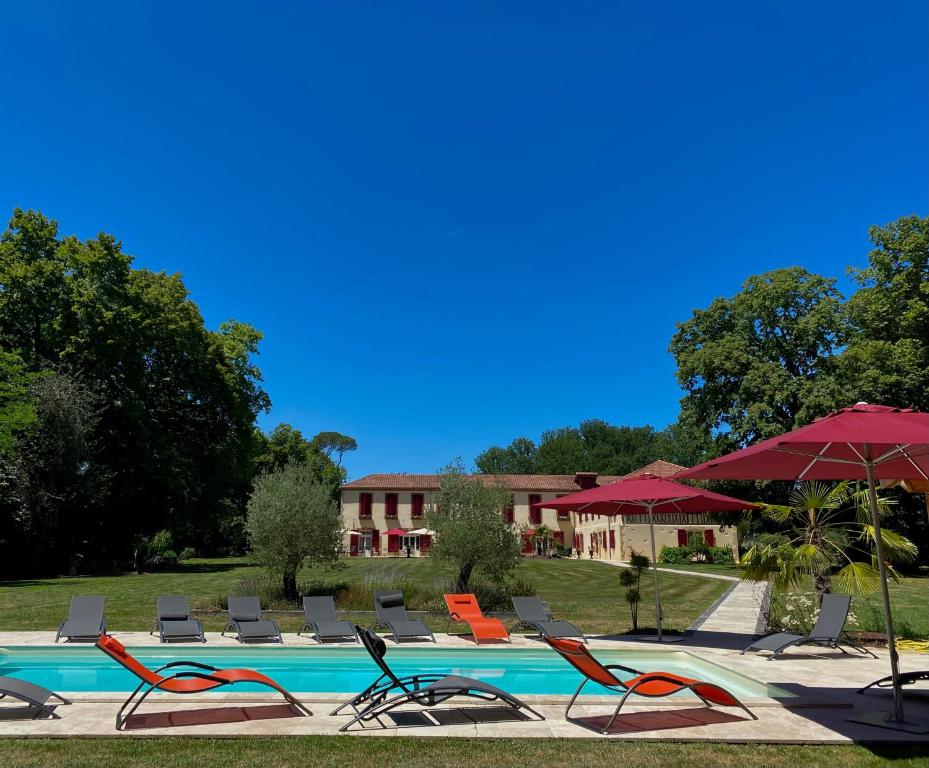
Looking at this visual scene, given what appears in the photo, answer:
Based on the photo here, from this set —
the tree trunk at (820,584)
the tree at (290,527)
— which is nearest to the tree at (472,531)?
the tree at (290,527)

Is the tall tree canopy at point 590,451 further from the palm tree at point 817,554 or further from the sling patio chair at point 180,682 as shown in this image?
the sling patio chair at point 180,682

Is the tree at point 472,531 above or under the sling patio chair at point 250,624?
above

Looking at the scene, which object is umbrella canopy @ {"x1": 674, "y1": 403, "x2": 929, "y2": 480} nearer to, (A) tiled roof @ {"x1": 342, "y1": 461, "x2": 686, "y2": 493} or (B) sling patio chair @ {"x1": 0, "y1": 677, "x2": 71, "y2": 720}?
(B) sling patio chair @ {"x1": 0, "y1": 677, "x2": 71, "y2": 720}

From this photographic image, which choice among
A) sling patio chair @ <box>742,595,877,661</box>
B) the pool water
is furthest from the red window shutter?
sling patio chair @ <box>742,595,877,661</box>

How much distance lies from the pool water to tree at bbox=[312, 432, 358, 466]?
2581 inches

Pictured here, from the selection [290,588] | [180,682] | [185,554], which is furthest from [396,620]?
[185,554]

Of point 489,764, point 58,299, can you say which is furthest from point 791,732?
point 58,299

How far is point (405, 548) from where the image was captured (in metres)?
45.7

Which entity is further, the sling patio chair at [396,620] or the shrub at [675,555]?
the shrub at [675,555]

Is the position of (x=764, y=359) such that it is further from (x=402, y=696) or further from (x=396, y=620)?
(x=402, y=696)

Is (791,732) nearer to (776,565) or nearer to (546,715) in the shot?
(546,715)

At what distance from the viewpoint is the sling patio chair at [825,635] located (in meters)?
8.84

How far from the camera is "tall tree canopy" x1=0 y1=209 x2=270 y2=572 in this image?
25.3 metres

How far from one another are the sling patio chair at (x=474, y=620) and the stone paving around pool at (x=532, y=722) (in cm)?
401
